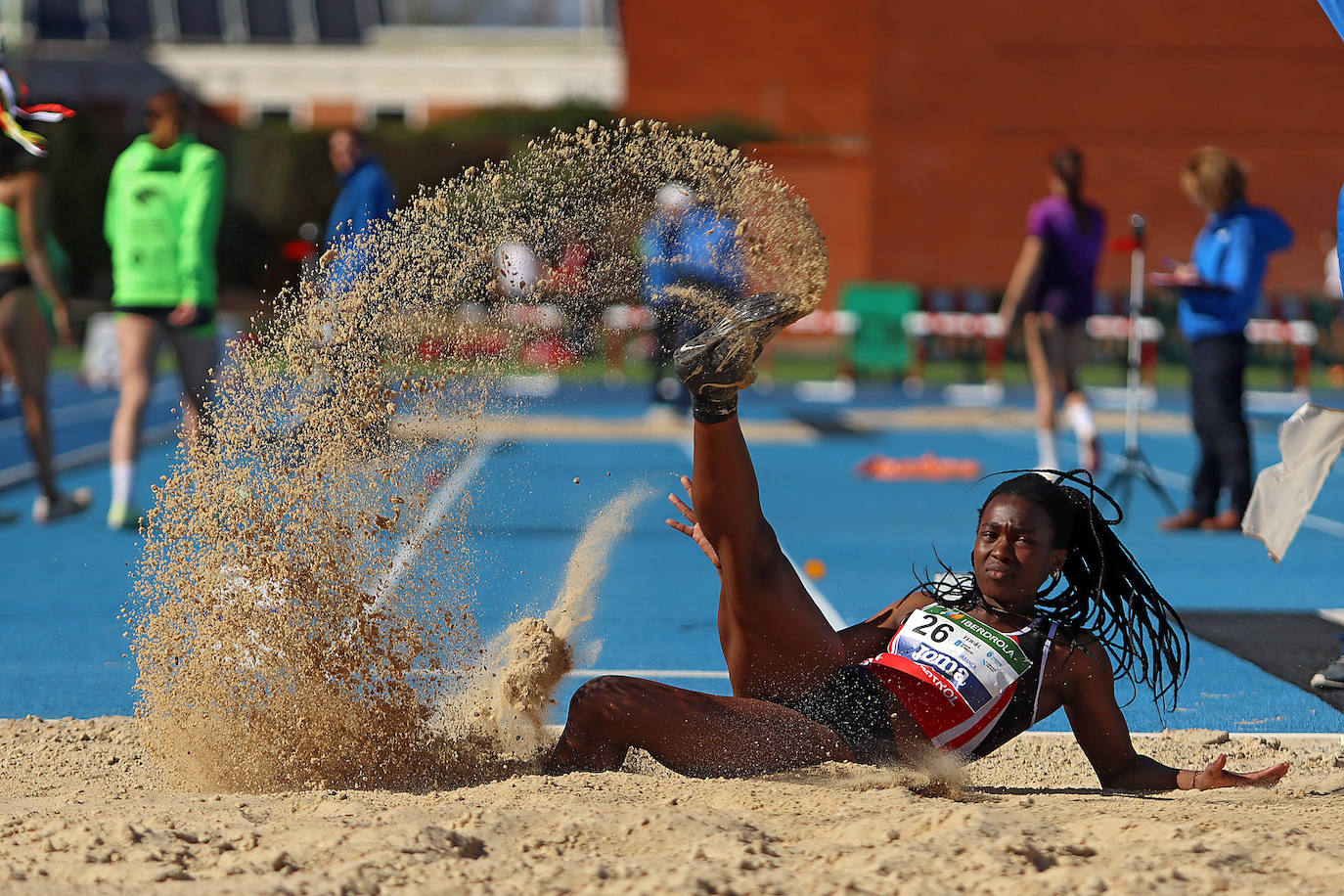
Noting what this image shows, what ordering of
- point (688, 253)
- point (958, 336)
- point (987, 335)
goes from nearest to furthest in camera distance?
1. point (688, 253)
2. point (987, 335)
3. point (958, 336)

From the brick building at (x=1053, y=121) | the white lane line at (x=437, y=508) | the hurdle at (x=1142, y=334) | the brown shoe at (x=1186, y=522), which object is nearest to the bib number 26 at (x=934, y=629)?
the white lane line at (x=437, y=508)

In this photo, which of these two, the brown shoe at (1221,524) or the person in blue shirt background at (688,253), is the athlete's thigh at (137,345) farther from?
the brown shoe at (1221,524)

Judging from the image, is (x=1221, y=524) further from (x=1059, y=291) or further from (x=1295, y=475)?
(x=1295, y=475)

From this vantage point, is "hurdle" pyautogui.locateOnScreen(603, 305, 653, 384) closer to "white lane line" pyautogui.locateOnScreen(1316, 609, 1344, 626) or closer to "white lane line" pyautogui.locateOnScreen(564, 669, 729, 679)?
"white lane line" pyautogui.locateOnScreen(1316, 609, 1344, 626)

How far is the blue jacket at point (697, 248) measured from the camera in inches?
174

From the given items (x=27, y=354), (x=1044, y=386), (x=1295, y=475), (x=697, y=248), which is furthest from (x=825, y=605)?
(x=27, y=354)

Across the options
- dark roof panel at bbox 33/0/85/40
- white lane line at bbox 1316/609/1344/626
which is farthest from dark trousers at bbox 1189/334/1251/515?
dark roof panel at bbox 33/0/85/40

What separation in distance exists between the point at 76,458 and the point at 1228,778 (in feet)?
36.2

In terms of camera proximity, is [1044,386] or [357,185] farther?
[1044,386]

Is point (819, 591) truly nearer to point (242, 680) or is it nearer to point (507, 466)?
point (242, 680)

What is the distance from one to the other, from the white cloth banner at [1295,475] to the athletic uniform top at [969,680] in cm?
143

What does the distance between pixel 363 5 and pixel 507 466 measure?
26.6m

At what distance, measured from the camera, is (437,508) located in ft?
30.9

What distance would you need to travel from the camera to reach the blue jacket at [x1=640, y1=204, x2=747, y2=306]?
4414mm
